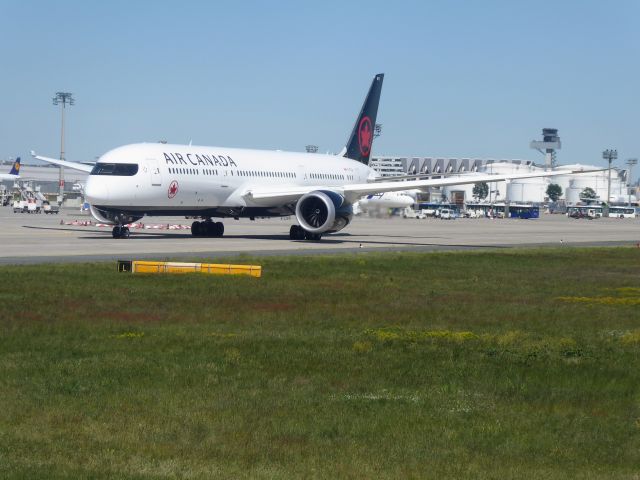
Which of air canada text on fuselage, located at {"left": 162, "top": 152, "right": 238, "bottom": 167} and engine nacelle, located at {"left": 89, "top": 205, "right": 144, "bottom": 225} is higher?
air canada text on fuselage, located at {"left": 162, "top": 152, "right": 238, "bottom": 167}

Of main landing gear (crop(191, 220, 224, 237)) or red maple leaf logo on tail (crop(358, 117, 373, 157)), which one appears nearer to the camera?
main landing gear (crop(191, 220, 224, 237))

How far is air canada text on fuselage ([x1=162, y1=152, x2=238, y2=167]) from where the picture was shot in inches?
2116

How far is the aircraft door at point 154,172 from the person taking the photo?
52062 millimetres

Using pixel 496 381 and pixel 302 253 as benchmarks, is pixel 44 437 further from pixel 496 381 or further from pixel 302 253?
pixel 302 253

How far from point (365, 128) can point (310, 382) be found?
55.2 metres

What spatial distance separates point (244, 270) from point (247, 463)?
21.7 metres

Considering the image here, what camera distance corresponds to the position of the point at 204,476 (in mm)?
11031

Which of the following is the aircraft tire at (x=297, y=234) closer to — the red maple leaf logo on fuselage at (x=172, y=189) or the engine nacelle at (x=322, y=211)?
the engine nacelle at (x=322, y=211)

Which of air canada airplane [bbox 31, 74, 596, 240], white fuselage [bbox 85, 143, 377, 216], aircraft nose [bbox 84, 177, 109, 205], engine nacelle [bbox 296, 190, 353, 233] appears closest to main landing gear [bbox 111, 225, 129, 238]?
air canada airplane [bbox 31, 74, 596, 240]

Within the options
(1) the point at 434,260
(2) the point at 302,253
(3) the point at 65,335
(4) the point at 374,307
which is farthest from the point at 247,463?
(2) the point at 302,253

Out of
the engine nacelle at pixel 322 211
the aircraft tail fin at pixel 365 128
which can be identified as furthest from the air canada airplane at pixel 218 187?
the aircraft tail fin at pixel 365 128

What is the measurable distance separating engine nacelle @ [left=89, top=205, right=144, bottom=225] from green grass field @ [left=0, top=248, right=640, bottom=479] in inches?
922

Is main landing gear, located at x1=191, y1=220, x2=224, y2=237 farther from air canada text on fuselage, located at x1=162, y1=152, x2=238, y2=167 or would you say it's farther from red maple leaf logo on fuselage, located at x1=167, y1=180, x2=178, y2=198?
red maple leaf logo on fuselage, located at x1=167, y1=180, x2=178, y2=198

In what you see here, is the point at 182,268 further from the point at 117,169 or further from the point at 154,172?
the point at 154,172
